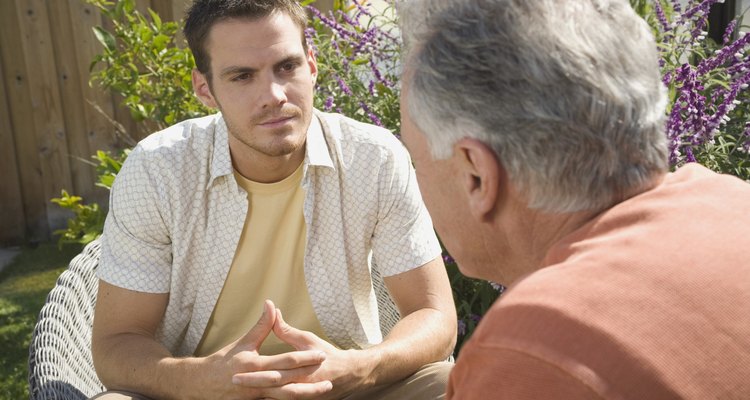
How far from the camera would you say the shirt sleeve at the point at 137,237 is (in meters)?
2.21

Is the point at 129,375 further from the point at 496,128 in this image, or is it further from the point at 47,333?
the point at 496,128

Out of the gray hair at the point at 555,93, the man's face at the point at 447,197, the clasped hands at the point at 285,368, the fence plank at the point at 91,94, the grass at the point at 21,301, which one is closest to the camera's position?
the gray hair at the point at 555,93

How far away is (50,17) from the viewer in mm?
4957

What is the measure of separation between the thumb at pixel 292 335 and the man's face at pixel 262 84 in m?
0.47

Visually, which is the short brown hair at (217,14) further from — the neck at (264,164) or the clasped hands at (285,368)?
the clasped hands at (285,368)

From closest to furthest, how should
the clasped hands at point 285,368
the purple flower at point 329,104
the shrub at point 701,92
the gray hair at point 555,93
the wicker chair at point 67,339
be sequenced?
the gray hair at point 555,93, the clasped hands at point 285,368, the wicker chair at point 67,339, the shrub at point 701,92, the purple flower at point 329,104

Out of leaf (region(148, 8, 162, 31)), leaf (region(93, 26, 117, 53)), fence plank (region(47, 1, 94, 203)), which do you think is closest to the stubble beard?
leaf (region(148, 8, 162, 31))

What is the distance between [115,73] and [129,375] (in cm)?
198

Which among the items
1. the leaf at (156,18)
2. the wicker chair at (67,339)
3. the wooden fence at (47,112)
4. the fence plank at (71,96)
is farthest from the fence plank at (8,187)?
the wicker chair at (67,339)

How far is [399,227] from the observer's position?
230cm

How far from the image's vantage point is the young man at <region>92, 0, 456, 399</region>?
7.27 ft

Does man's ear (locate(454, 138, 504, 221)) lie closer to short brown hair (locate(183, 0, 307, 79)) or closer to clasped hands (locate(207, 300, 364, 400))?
clasped hands (locate(207, 300, 364, 400))

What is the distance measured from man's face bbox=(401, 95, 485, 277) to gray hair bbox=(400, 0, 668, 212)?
0.08 meters

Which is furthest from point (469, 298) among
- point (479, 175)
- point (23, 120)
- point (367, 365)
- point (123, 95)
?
point (23, 120)
